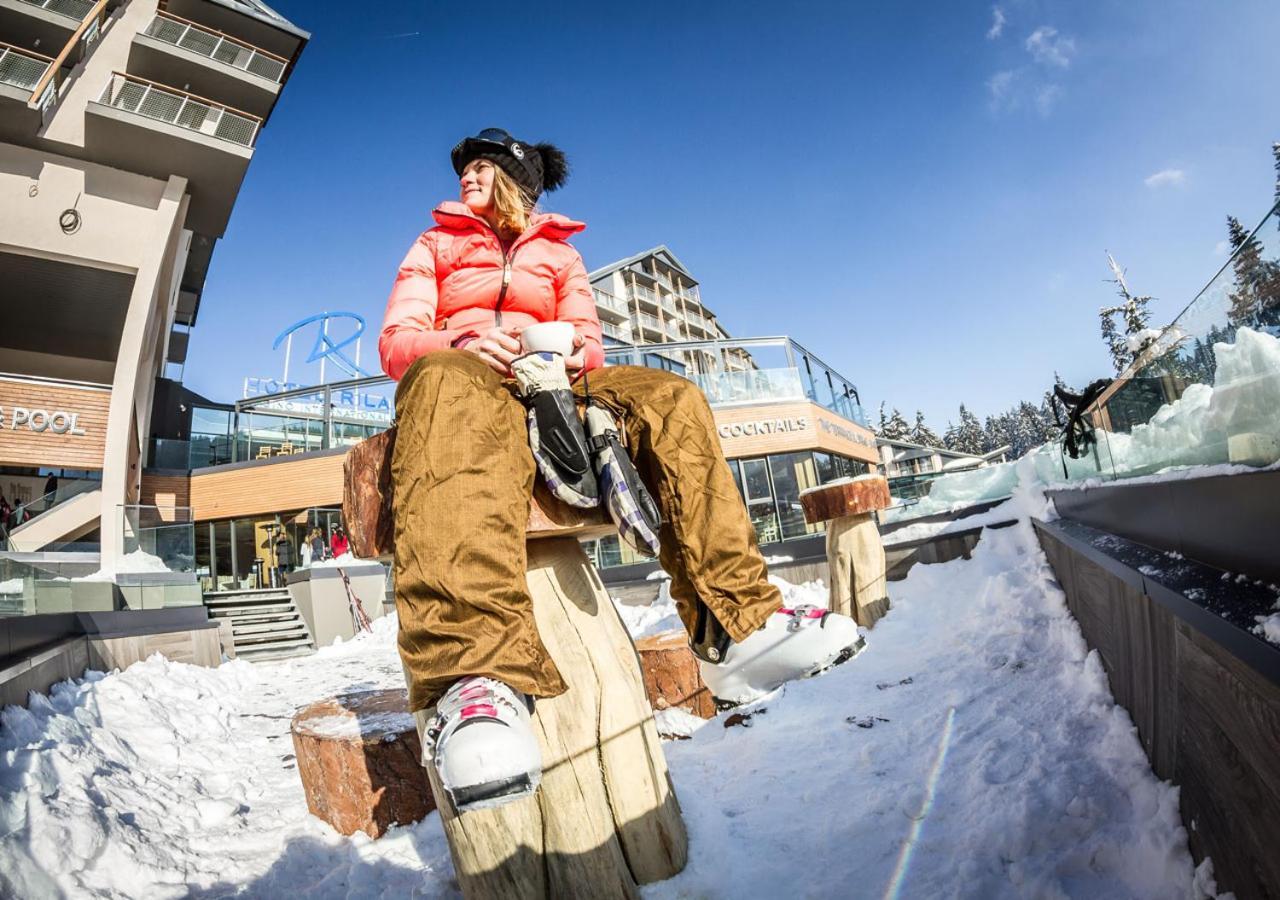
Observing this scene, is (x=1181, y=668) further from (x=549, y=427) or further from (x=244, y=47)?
(x=244, y=47)

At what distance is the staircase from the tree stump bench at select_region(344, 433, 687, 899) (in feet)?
40.3

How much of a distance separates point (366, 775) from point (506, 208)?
7.67ft

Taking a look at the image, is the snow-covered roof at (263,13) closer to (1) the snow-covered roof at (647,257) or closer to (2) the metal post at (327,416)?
(2) the metal post at (327,416)

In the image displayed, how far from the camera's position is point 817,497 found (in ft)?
18.4

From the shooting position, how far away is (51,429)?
13.9m

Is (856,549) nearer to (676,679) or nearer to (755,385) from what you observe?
(676,679)

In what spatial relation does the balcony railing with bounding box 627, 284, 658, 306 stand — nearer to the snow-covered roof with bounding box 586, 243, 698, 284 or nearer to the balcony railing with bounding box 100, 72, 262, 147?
the snow-covered roof with bounding box 586, 243, 698, 284

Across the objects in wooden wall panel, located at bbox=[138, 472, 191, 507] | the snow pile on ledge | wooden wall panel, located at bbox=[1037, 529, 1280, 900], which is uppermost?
wooden wall panel, located at bbox=[138, 472, 191, 507]

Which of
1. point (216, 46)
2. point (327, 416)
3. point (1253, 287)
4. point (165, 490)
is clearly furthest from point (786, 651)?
point (165, 490)

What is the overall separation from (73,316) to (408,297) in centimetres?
2237

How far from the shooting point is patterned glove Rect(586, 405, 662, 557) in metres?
1.57

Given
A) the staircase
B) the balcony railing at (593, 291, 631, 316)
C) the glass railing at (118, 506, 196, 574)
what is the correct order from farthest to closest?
the balcony railing at (593, 291, 631, 316)
the staircase
the glass railing at (118, 506, 196, 574)

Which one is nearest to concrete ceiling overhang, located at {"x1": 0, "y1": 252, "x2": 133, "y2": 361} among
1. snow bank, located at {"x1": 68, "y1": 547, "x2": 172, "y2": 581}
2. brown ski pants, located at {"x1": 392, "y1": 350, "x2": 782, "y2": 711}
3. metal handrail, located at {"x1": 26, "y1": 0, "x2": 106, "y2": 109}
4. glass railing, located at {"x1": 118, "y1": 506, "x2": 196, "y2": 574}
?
metal handrail, located at {"x1": 26, "y1": 0, "x2": 106, "y2": 109}

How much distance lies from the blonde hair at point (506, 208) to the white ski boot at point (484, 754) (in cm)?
172
